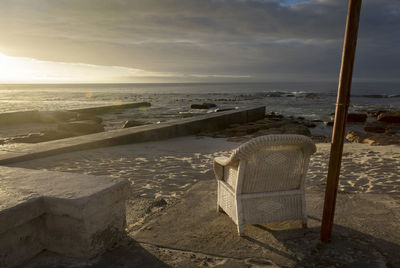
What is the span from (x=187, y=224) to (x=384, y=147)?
586 centimetres

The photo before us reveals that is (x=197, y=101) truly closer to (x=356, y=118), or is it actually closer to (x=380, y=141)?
(x=356, y=118)

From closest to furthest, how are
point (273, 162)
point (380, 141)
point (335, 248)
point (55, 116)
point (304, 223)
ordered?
1. point (335, 248)
2. point (273, 162)
3. point (304, 223)
4. point (380, 141)
5. point (55, 116)

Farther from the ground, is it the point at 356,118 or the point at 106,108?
the point at 356,118

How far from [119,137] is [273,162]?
17.2ft

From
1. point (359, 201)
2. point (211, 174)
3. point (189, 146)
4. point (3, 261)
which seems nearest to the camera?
point (3, 261)

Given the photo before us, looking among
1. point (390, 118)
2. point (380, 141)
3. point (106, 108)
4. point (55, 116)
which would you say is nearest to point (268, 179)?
point (380, 141)

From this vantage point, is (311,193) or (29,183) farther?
(311,193)

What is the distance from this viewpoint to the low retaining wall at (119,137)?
5639mm

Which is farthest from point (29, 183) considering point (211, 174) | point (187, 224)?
point (211, 174)

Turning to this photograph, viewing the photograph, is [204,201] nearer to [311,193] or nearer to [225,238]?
[225,238]

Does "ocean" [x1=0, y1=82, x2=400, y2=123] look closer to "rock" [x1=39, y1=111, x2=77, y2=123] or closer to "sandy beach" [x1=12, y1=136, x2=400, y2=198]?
"rock" [x1=39, y1=111, x2=77, y2=123]

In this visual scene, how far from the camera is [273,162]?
2.59 meters

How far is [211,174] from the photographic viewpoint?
4.87 meters

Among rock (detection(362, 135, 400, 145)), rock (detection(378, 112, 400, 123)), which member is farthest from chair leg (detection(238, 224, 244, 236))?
rock (detection(378, 112, 400, 123))
